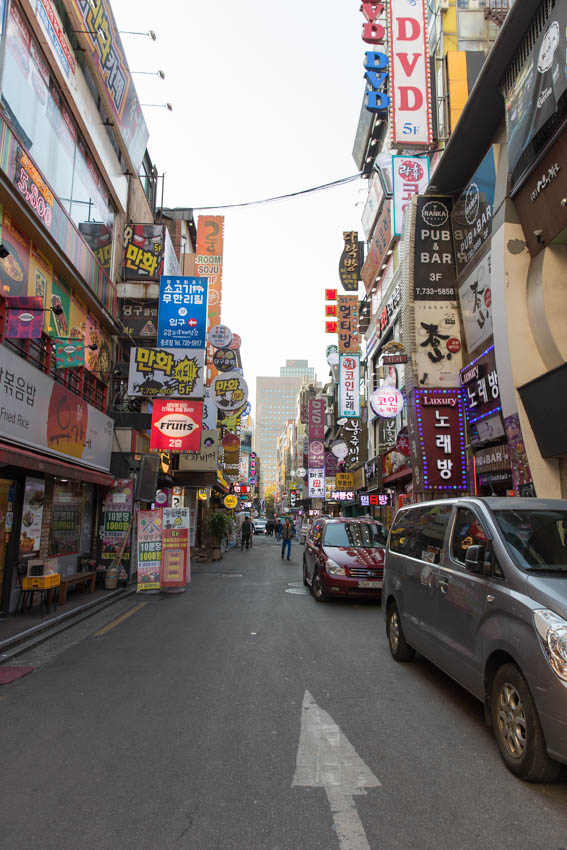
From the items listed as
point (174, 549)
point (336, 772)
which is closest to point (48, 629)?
point (174, 549)

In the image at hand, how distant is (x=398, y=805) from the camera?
11.0ft

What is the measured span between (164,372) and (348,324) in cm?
1983

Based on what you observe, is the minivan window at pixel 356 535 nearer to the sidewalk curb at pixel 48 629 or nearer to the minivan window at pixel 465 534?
the sidewalk curb at pixel 48 629

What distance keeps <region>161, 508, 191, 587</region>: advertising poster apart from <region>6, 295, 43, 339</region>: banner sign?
17.3ft

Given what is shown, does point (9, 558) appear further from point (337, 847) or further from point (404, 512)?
point (337, 847)

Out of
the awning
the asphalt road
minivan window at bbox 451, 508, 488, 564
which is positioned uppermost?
the awning

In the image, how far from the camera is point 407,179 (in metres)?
20.6

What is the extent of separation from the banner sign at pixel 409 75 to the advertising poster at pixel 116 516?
12.8m

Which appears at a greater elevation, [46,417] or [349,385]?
[349,385]

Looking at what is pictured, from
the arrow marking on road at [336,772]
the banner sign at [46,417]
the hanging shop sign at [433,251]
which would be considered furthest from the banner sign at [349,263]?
the arrow marking on road at [336,772]

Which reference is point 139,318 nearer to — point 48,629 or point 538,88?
point 48,629

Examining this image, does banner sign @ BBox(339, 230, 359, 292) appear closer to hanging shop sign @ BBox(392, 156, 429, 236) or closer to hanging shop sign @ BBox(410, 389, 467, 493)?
hanging shop sign @ BBox(392, 156, 429, 236)

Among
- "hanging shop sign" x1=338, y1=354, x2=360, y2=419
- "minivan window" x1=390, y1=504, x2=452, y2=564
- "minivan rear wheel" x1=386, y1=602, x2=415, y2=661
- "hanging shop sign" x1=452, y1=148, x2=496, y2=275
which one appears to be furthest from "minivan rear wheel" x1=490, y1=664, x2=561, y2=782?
"hanging shop sign" x1=338, y1=354, x2=360, y2=419

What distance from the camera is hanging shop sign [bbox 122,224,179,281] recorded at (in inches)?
720
